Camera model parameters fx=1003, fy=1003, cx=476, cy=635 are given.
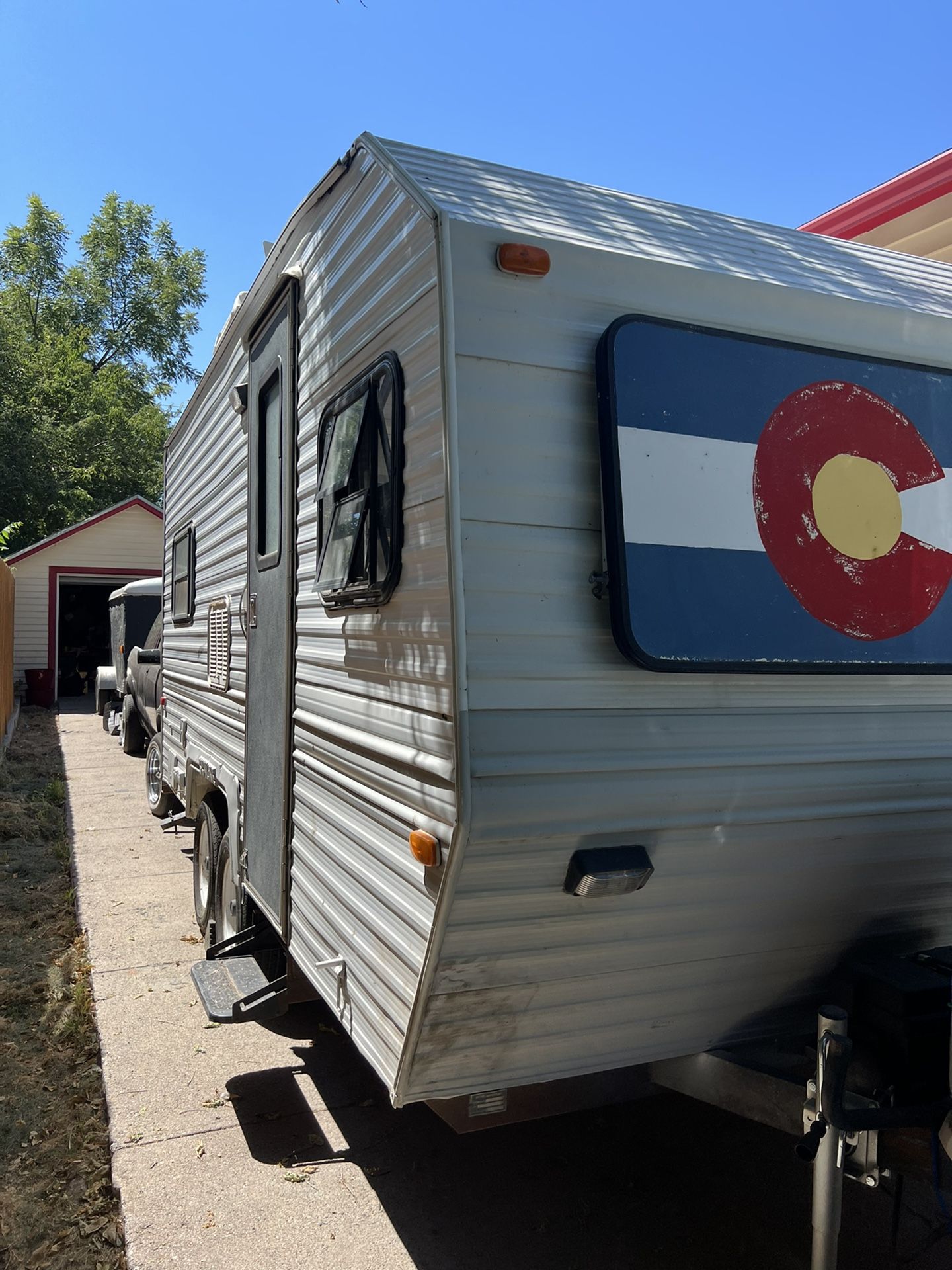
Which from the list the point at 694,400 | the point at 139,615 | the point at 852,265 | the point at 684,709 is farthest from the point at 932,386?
the point at 139,615

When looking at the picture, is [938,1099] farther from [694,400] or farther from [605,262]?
[605,262]

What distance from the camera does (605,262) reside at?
7.38ft

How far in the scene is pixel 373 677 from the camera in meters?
2.57

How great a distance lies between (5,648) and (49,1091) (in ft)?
39.3

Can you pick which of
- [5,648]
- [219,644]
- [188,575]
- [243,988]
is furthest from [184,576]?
[5,648]

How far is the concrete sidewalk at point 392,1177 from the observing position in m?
3.02

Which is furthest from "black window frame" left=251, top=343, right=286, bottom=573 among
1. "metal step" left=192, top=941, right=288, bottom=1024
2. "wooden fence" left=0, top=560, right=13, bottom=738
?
"wooden fence" left=0, top=560, right=13, bottom=738

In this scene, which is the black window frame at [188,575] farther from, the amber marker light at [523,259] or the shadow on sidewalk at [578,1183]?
the amber marker light at [523,259]

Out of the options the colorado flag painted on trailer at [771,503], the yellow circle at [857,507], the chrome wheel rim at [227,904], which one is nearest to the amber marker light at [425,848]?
the colorado flag painted on trailer at [771,503]

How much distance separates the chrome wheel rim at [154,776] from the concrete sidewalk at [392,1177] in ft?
12.7

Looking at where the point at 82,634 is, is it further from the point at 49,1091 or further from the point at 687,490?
the point at 687,490

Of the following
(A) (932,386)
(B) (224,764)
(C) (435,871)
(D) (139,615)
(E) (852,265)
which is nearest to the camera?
(C) (435,871)

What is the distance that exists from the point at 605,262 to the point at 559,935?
1509mm

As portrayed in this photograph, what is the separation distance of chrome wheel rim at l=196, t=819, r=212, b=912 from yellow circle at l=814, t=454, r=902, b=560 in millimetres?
3731
